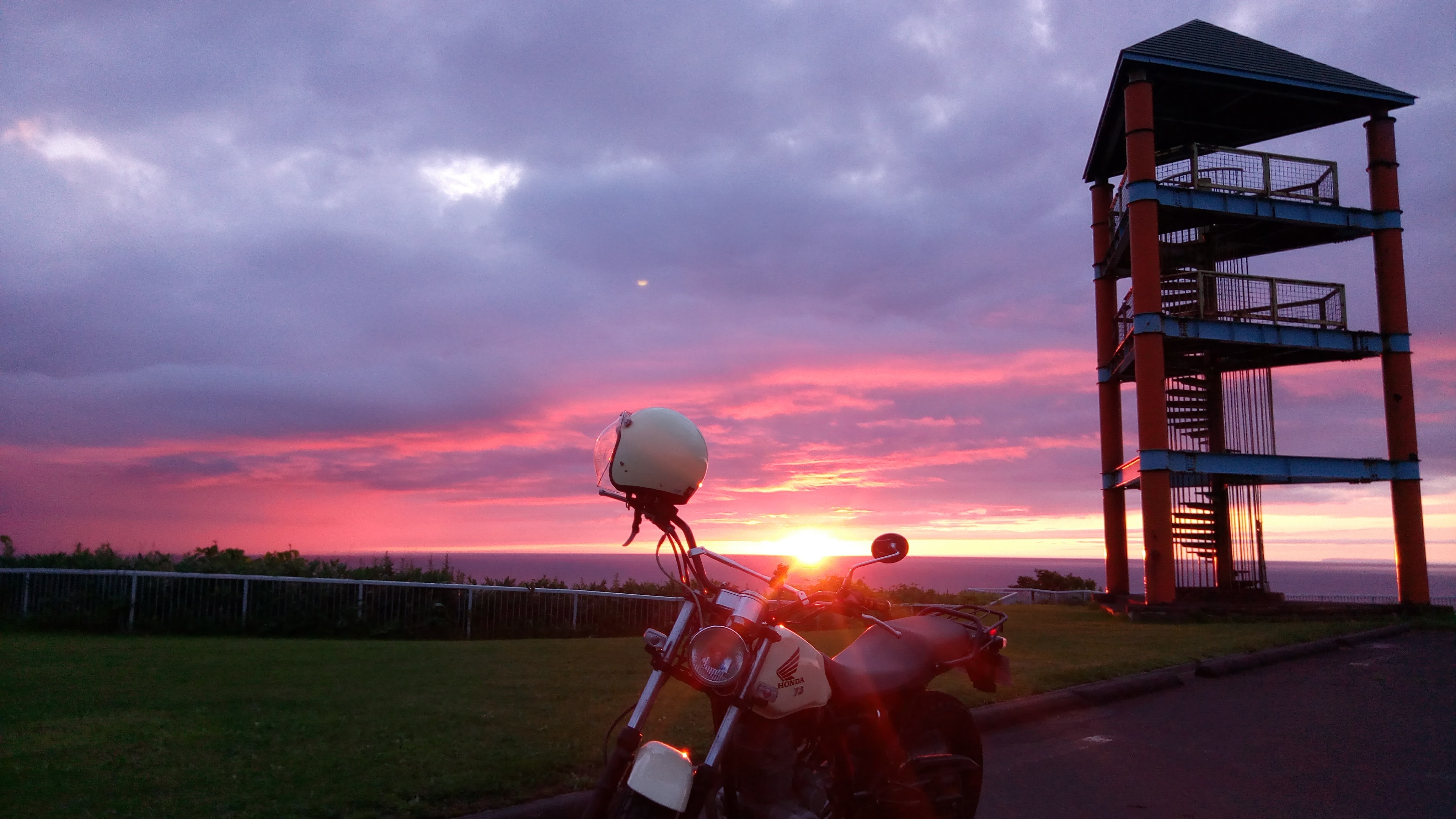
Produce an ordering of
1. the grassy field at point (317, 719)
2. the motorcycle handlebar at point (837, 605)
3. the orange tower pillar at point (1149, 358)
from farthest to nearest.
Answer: the orange tower pillar at point (1149, 358)
the grassy field at point (317, 719)
the motorcycle handlebar at point (837, 605)

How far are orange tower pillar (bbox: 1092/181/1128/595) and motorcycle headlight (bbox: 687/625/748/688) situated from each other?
24200mm

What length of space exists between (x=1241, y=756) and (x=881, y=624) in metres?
4.09

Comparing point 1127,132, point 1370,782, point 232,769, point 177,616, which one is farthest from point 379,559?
point 1127,132

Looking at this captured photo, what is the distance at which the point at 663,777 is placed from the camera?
2.89m

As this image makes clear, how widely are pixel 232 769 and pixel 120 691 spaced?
2994 millimetres

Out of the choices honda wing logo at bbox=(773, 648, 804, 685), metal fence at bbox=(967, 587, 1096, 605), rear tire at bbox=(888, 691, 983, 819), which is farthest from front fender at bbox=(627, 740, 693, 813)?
metal fence at bbox=(967, 587, 1096, 605)

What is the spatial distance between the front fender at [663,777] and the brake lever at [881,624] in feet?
3.62

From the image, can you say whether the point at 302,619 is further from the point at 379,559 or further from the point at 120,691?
the point at 120,691

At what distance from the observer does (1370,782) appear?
566 centimetres

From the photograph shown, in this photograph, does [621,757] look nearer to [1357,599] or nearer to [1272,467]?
[1272,467]

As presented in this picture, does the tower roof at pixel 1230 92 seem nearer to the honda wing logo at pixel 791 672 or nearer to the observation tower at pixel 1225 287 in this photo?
the observation tower at pixel 1225 287

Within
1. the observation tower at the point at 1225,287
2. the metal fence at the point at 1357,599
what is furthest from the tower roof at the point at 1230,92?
the metal fence at the point at 1357,599

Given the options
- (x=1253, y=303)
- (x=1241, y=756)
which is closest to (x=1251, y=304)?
(x=1253, y=303)

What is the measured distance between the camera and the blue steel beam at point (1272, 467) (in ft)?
65.7
